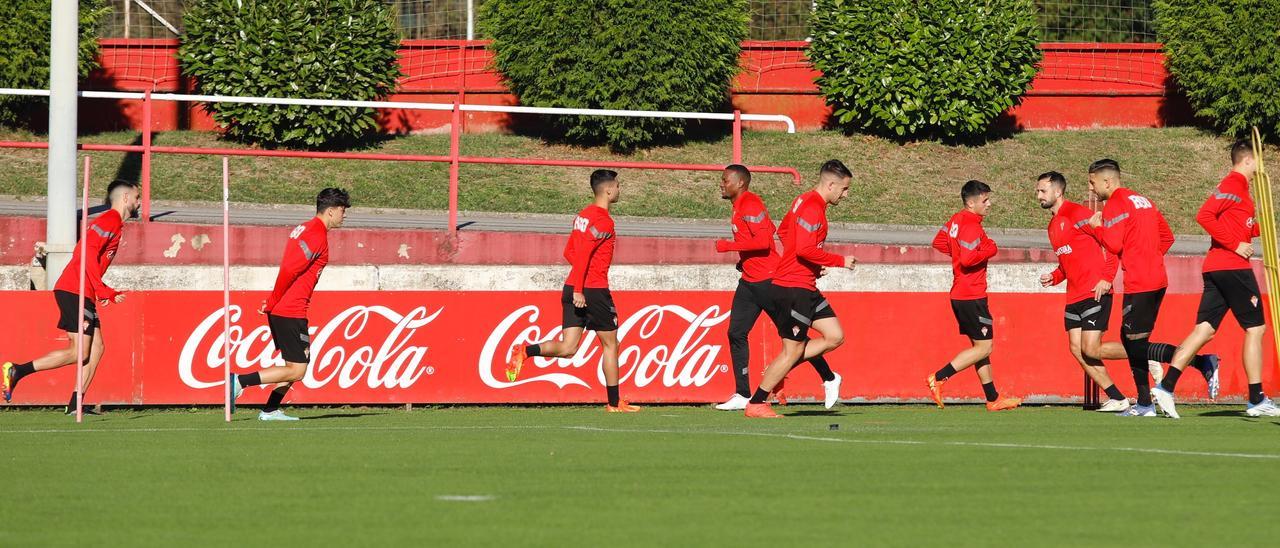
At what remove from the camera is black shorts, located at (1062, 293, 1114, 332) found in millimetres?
12859

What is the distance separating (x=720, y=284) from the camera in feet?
56.9

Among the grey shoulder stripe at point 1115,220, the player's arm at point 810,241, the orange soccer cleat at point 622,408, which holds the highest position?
the grey shoulder stripe at point 1115,220

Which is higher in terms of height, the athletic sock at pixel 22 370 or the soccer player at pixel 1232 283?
the soccer player at pixel 1232 283

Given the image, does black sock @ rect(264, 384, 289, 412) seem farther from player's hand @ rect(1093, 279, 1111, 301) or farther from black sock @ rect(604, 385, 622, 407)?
player's hand @ rect(1093, 279, 1111, 301)

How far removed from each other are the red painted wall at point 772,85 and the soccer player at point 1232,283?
52.7 ft

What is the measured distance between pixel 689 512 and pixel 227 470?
275 cm

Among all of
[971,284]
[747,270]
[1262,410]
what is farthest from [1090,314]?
[747,270]

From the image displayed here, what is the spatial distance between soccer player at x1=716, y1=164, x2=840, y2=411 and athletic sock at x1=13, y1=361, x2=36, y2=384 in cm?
531

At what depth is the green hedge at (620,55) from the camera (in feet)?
84.8

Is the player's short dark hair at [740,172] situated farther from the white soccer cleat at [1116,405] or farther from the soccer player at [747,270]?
the white soccer cleat at [1116,405]

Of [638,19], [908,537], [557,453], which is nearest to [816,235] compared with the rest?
[557,453]

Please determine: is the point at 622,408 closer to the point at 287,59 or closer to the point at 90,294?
the point at 90,294

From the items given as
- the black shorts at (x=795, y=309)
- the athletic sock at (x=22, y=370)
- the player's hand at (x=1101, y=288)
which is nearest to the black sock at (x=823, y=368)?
the black shorts at (x=795, y=309)

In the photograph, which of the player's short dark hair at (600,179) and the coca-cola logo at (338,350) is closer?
the player's short dark hair at (600,179)
